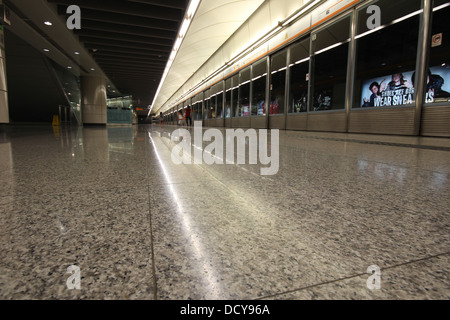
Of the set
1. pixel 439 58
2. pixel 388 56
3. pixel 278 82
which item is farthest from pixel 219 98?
pixel 439 58

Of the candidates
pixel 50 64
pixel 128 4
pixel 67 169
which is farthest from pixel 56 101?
pixel 67 169

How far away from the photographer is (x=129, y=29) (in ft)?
31.2

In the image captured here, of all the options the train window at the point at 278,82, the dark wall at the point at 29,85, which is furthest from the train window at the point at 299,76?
the dark wall at the point at 29,85

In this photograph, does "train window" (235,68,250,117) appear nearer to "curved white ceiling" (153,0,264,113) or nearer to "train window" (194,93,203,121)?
"curved white ceiling" (153,0,264,113)

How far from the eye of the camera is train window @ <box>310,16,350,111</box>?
7.52 m

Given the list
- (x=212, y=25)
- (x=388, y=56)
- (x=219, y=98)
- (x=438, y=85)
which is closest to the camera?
(x=438, y=85)

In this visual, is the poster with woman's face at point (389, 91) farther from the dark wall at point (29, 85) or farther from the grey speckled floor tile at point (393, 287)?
the dark wall at point (29, 85)

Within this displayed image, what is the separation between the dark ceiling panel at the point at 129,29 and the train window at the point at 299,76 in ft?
14.8

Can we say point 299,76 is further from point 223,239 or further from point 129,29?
point 223,239

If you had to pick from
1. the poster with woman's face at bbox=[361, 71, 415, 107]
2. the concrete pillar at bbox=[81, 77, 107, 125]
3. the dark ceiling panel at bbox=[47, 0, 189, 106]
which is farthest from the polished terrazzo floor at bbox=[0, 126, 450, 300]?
the concrete pillar at bbox=[81, 77, 107, 125]

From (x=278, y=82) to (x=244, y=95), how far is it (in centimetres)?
380

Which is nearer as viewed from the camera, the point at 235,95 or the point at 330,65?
the point at 330,65

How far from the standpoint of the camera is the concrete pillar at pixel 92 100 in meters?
18.5

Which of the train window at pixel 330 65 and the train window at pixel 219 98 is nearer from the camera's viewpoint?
the train window at pixel 330 65
